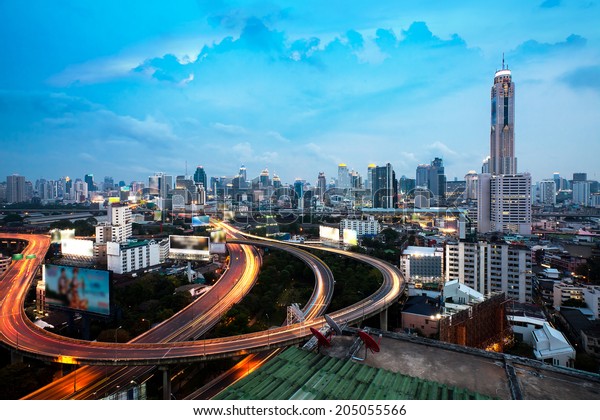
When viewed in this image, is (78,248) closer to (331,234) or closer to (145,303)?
(145,303)

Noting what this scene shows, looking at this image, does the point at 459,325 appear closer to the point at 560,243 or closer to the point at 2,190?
the point at 560,243

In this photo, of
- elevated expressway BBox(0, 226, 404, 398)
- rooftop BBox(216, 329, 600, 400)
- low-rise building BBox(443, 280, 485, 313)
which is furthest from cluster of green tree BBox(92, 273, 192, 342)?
low-rise building BBox(443, 280, 485, 313)

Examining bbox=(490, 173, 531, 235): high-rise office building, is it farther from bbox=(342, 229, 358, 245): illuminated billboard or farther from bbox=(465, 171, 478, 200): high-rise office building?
bbox=(465, 171, 478, 200): high-rise office building

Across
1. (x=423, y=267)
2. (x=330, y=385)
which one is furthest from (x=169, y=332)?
(x=423, y=267)

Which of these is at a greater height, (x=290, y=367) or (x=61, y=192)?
(x=61, y=192)

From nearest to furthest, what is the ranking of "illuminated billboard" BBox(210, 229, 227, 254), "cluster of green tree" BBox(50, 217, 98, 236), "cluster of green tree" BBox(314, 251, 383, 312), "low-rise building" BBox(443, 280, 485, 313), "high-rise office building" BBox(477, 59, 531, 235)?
"low-rise building" BBox(443, 280, 485, 313) < "cluster of green tree" BBox(314, 251, 383, 312) < "illuminated billboard" BBox(210, 229, 227, 254) < "cluster of green tree" BBox(50, 217, 98, 236) < "high-rise office building" BBox(477, 59, 531, 235)

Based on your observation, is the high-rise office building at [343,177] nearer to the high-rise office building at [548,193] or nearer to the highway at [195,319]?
the high-rise office building at [548,193]

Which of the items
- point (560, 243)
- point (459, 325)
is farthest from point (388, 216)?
point (459, 325)
